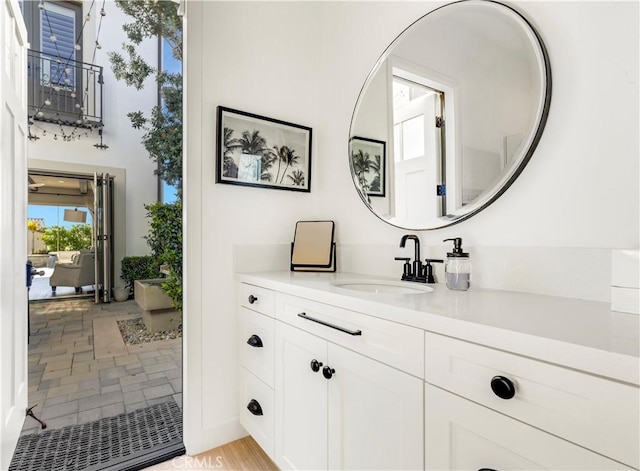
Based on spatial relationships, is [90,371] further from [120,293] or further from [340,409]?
[340,409]

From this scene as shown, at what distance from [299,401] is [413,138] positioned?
1.22 m

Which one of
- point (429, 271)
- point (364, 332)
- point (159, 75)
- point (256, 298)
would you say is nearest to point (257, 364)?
point (256, 298)

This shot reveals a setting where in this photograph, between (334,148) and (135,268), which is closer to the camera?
(334,148)

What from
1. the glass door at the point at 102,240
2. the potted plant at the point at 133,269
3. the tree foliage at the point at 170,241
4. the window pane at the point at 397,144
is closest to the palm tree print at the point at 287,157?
the window pane at the point at 397,144

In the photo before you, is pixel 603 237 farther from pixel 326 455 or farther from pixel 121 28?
pixel 121 28

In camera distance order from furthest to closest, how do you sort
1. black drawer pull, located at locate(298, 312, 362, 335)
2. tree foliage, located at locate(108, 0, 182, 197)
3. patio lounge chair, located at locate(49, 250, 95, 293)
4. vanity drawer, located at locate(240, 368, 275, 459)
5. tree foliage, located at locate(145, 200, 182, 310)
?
patio lounge chair, located at locate(49, 250, 95, 293) < tree foliage, located at locate(145, 200, 182, 310) < tree foliage, located at locate(108, 0, 182, 197) < vanity drawer, located at locate(240, 368, 275, 459) < black drawer pull, located at locate(298, 312, 362, 335)

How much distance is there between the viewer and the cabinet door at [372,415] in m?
0.78

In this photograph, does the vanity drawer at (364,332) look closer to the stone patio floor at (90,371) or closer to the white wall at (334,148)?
the white wall at (334,148)

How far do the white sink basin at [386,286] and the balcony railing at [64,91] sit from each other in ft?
12.1

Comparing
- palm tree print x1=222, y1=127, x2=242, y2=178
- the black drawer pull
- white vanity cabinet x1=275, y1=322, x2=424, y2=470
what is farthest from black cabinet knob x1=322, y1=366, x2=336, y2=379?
palm tree print x1=222, y1=127, x2=242, y2=178

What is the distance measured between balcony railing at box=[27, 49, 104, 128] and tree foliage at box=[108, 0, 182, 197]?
368 millimetres

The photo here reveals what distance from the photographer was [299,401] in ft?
3.86

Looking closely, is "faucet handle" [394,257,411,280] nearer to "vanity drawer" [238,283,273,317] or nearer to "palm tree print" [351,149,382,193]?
"palm tree print" [351,149,382,193]

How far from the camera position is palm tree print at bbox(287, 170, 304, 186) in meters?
1.87
